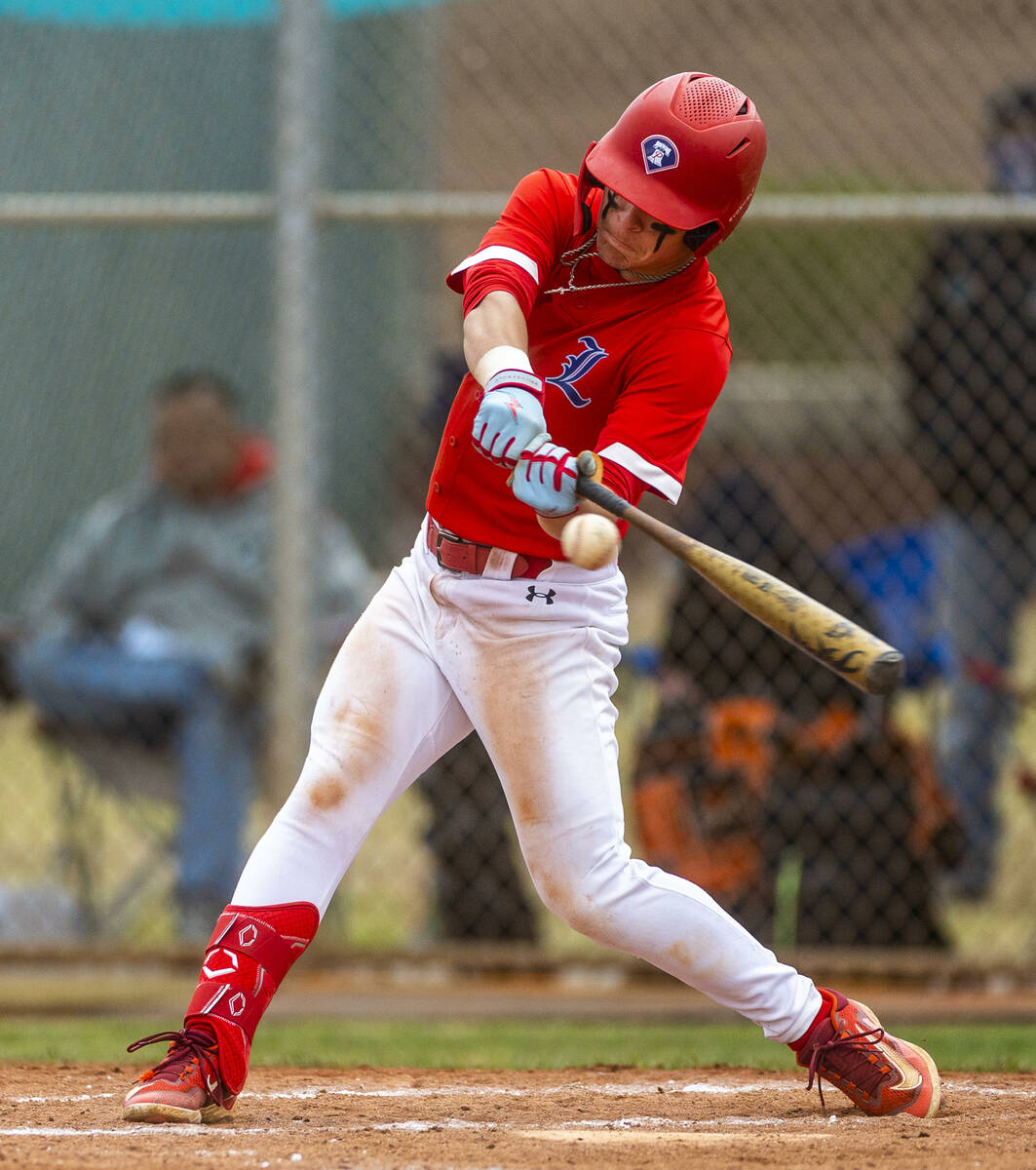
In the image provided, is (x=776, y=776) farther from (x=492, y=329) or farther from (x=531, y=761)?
(x=492, y=329)

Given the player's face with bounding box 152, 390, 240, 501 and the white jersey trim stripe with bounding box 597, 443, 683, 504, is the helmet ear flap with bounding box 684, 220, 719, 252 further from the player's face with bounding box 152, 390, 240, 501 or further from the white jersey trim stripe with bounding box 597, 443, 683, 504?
the player's face with bounding box 152, 390, 240, 501

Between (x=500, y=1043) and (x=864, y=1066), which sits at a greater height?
(x=864, y=1066)

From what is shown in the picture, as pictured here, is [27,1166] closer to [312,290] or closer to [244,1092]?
[244,1092]

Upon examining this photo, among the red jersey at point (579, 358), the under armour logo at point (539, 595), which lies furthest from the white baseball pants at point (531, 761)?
the red jersey at point (579, 358)

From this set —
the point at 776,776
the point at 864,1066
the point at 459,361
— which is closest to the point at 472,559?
the point at 864,1066

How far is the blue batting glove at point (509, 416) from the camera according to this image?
8.83 ft

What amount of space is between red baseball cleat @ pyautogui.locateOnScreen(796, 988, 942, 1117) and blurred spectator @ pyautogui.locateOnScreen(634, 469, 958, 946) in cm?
207

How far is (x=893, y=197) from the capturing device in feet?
17.0

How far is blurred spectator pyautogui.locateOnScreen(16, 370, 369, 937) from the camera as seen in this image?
5328mm

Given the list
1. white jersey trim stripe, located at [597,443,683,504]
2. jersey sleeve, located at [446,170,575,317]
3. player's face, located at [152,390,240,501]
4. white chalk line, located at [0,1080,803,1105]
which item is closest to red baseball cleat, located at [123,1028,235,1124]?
white chalk line, located at [0,1080,803,1105]

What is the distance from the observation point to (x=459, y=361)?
5.58 meters

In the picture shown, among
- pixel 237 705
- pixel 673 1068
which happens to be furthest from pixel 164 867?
pixel 673 1068

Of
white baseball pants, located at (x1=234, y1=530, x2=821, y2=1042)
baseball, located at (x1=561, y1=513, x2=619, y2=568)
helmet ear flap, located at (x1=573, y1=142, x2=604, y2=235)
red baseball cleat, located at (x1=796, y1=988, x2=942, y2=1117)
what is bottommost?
red baseball cleat, located at (x1=796, y1=988, x2=942, y2=1117)

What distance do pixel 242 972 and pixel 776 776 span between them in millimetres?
2656
